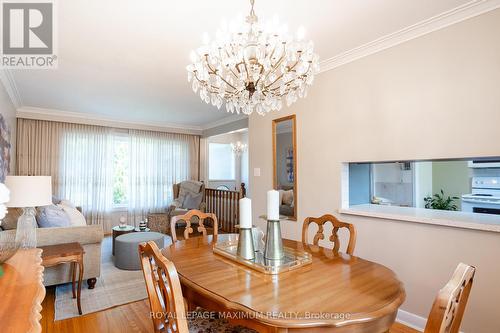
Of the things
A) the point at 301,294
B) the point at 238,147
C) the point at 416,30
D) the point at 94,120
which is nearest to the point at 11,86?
the point at 94,120

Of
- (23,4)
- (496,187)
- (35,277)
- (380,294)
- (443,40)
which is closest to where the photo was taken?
(380,294)

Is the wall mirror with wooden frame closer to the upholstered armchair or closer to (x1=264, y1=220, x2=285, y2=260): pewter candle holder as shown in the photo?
(x1=264, y1=220, x2=285, y2=260): pewter candle holder

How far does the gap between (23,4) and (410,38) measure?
2989 millimetres

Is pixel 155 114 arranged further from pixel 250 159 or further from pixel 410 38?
pixel 410 38

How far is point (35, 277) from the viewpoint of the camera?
1303 mm

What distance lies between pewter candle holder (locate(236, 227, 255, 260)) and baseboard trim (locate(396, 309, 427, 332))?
5.38 feet

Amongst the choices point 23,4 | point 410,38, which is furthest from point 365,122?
point 23,4

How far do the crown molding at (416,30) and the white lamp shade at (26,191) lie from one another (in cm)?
283

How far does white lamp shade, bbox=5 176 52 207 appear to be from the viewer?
80.0 inches

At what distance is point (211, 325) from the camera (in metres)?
1.41

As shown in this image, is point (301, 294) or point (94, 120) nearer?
point (301, 294)

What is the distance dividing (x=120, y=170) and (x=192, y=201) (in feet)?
5.69

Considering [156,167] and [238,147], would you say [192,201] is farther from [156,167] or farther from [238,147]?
[238,147]

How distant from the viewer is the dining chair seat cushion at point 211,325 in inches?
53.9
